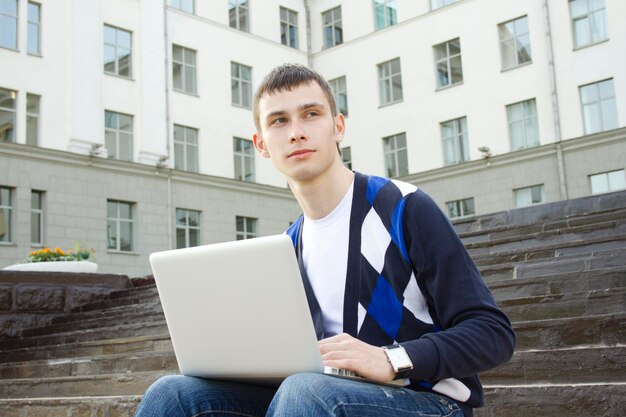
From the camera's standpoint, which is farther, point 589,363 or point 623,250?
point 623,250

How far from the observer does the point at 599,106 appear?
2117 centimetres

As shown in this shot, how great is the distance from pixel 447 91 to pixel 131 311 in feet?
56.6

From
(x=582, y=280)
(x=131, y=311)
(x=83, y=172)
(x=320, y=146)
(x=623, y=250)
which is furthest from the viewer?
(x=83, y=172)

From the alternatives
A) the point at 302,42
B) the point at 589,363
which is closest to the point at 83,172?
the point at 302,42

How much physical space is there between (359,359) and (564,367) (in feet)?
8.52

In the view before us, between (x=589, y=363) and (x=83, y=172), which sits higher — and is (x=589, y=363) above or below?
below

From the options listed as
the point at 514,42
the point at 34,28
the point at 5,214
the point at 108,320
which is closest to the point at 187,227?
the point at 5,214

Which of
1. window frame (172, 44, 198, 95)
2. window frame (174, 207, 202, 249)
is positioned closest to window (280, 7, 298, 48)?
window frame (172, 44, 198, 95)

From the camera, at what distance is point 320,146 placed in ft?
6.98

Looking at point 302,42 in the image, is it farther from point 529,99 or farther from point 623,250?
point 623,250

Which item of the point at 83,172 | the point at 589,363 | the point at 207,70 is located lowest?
the point at 589,363

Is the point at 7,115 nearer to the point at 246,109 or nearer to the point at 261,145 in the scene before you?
the point at 246,109

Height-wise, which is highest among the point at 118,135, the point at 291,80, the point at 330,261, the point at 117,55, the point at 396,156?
the point at 117,55

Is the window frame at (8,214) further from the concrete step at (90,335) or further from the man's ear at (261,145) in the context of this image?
the man's ear at (261,145)
